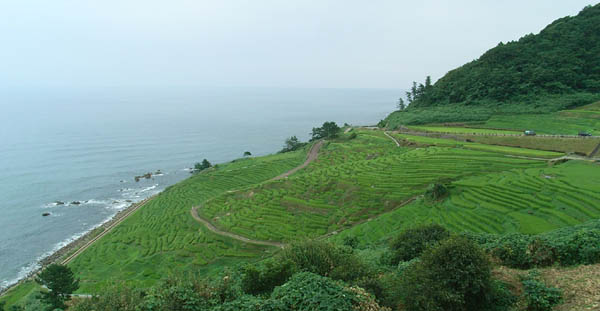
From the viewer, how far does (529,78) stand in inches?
3285

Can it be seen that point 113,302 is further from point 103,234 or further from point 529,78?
point 529,78

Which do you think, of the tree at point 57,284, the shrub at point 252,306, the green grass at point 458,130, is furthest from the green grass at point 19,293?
the green grass at point 458,130

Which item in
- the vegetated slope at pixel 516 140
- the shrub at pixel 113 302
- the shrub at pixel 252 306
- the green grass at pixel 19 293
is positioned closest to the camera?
the shrub at pixel 252 306

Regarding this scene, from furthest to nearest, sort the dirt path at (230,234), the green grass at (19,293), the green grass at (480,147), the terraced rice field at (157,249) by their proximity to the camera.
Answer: the green grass at (480,147) → the dirt path at (230,234) → the terraced rice field at (157,249) → the green grass at (19,293)

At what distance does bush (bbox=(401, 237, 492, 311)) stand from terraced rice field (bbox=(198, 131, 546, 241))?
22.6m

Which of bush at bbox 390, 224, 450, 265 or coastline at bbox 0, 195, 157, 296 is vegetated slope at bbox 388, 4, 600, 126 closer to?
bush at bbox 390, 224, 450, 265

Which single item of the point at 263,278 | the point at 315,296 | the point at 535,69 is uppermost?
the point at 535,69

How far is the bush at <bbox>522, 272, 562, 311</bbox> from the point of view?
12852mm

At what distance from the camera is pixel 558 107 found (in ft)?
232

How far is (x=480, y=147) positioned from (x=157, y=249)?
53.5 m

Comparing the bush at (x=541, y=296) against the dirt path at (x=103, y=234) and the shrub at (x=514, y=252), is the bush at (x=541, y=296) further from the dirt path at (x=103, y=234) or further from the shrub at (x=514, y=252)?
the dirt path at (x=103, y=234)

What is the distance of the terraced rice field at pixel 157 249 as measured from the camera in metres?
35.0

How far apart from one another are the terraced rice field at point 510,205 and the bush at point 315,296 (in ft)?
64.5

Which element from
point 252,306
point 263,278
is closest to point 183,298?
point 252,306
